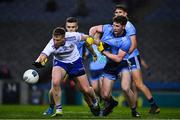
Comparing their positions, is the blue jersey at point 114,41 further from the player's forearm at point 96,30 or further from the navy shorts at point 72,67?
the navy shorts at point 72,67

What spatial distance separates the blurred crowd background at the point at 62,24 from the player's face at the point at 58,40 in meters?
8.58

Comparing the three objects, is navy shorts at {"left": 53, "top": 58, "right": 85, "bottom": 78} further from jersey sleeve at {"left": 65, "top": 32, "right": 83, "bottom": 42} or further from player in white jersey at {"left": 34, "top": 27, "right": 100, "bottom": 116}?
jersey sleeve at {"left": 65, "top": 32, "right": 83, "bottom": 42}

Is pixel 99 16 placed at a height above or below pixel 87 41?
above

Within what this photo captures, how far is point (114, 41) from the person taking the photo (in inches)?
448

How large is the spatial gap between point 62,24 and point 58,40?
1080cm

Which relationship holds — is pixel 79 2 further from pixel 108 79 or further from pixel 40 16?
pixel 108 79

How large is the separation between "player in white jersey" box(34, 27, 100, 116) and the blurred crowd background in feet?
26.1

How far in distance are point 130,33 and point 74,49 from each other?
144 centimetres

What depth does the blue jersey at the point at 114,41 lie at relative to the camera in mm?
11328

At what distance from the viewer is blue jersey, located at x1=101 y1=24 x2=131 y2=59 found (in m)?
11.3

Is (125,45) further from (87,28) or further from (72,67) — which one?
(87,28)

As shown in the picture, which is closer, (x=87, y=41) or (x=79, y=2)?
(x=87, y=41)

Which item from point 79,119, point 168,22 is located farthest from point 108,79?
point 168,22

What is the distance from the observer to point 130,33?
12.5 metres
